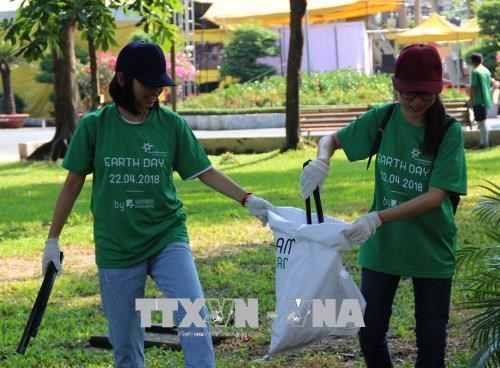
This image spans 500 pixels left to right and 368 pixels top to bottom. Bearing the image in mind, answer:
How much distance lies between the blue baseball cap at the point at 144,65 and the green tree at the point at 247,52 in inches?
1241

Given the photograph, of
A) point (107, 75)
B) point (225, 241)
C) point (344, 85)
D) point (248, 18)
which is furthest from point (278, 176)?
point (248, 18)

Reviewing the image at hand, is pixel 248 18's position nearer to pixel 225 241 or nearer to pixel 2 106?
pixel 2 106

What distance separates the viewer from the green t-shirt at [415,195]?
4.24m

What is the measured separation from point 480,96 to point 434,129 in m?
14.7

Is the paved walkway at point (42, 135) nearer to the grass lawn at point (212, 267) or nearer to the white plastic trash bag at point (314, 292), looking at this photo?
the grass lawn at point (212, 267)

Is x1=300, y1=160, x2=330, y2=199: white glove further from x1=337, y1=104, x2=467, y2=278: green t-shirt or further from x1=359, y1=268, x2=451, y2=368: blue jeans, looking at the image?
x1=359, y1=268, x2=451, y2=368: blue jeans

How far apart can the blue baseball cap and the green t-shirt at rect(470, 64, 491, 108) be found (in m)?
14.5

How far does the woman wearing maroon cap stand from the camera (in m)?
4.18

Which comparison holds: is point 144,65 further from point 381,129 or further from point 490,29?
point 490,29

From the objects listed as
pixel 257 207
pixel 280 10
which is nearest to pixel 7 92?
pixel 280 10

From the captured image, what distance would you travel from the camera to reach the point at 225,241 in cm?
980

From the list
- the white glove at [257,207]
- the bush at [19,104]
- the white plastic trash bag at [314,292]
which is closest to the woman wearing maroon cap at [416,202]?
the white plastic trash bag at [314,292]

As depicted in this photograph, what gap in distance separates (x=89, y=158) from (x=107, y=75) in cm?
2918

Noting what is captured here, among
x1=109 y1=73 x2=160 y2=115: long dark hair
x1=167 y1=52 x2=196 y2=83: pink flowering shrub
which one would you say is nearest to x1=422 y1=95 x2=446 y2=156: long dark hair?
x1=109 y1=73 x2=160 y2=115: long dark hair
